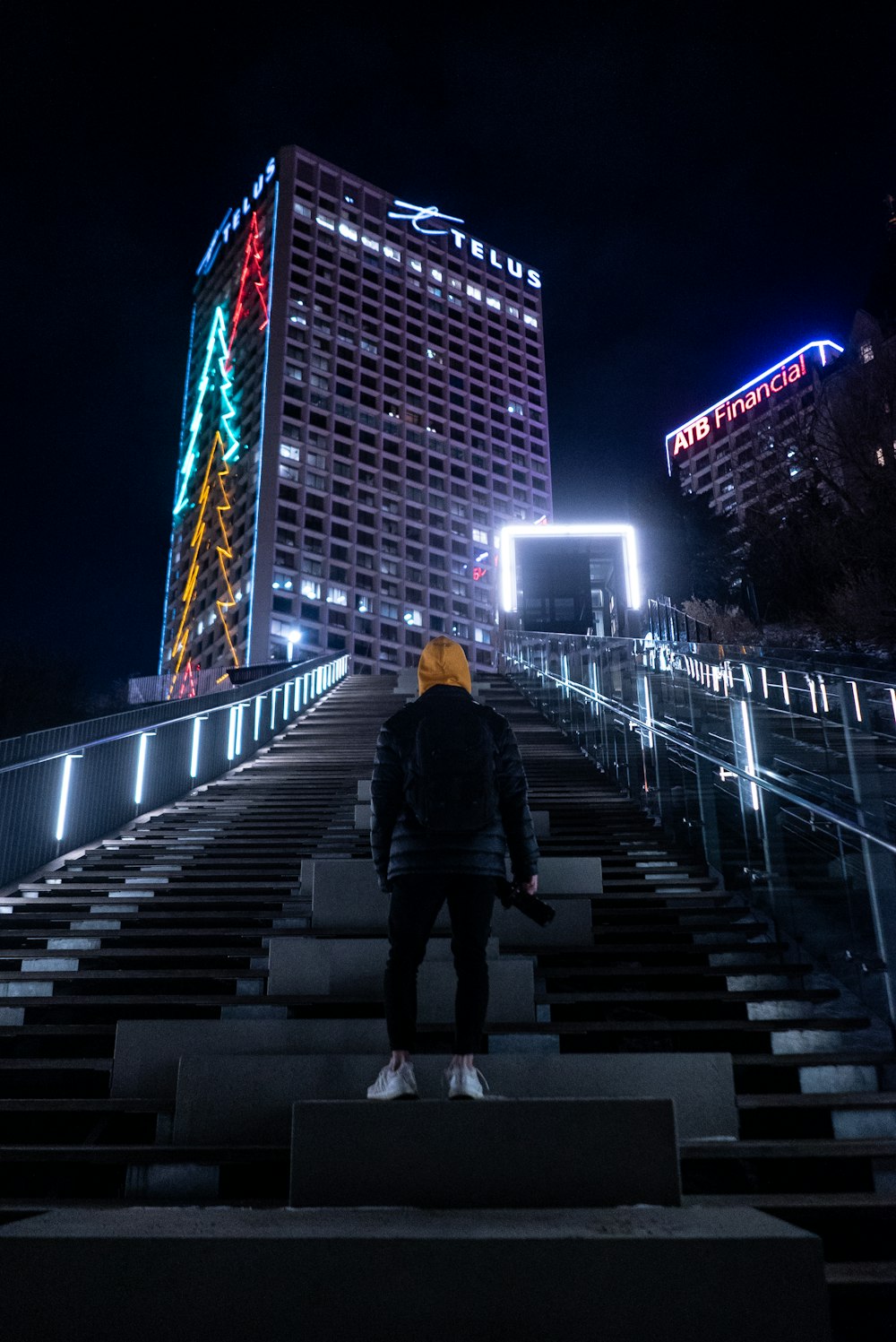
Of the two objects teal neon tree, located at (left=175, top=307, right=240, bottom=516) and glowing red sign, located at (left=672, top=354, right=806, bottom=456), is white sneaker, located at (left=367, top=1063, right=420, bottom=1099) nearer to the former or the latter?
glowing red sign, located at (left=672, top=354, right=806, bottom=456)

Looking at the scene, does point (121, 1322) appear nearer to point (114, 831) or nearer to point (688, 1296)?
point (688, 1296)

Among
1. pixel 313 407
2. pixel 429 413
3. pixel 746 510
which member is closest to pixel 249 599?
pixel 313 407

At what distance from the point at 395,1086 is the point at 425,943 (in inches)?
17.8

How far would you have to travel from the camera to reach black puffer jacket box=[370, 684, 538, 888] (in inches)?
114

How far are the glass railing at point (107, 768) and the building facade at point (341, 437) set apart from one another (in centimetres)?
4739

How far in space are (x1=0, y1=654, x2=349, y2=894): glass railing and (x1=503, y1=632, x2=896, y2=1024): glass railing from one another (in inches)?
183

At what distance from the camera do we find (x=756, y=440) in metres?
24.4

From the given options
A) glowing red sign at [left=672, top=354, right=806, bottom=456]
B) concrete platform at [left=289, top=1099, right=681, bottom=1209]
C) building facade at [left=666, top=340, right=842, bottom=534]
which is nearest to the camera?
concrete platform at [left=289, top=1099, right=681, bottom=1209]

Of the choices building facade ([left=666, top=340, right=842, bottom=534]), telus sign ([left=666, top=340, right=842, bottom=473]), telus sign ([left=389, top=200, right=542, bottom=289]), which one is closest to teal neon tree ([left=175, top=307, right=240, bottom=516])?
telus sign ([left=389, top=200, right=542, bottom=289])

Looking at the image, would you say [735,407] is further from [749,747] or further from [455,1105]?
[455,1105]

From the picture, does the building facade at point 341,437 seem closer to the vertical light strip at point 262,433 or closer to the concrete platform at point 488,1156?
the vertical light strip at point 262,433

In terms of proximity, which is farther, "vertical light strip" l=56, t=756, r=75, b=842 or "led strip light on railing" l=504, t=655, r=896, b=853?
"vertical light strip" l=56, t=756, r=75, b=842

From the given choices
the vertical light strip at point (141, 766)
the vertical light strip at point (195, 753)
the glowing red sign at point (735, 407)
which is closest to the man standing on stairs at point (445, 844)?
the vertical light strip at point (141, 766)

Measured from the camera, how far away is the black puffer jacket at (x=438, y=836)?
2.90m
